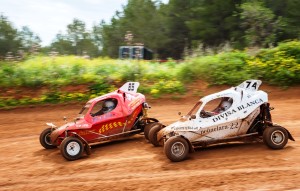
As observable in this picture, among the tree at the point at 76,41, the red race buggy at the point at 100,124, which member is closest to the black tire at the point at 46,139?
the red race buggy at the point at 100,124

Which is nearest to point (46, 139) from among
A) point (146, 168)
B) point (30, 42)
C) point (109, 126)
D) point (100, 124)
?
point (100, 124)

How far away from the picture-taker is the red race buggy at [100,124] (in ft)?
32.1

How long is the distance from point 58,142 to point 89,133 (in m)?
0.87

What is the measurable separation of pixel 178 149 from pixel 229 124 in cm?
138

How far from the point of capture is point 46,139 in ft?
35.8

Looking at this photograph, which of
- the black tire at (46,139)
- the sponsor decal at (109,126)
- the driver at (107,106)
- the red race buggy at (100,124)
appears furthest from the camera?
the black tire at (46,139)

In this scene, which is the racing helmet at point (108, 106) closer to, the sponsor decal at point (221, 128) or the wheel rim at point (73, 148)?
the wheel rim at point (73, 148)

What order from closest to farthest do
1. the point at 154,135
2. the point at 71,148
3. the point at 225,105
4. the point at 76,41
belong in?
the point at 225,105 → the point at 71,148 → the point at 154,135 → the point at 76,41

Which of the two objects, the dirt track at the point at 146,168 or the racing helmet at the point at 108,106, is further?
the racing helmet at the point at 108,106

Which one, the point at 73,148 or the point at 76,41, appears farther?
the point at 76,41

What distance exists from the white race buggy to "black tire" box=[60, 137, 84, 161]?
2.07m

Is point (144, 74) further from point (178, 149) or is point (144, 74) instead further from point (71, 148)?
point (178, 149)

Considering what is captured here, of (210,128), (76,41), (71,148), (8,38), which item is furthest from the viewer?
(76,41)

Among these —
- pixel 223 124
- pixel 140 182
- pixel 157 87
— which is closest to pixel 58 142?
pixel 140 182
